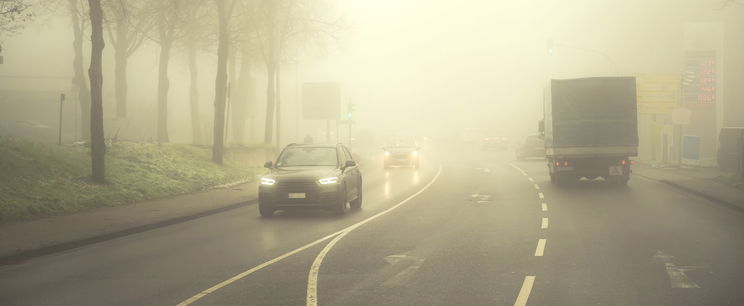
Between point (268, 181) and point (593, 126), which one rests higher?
point (593, 126)

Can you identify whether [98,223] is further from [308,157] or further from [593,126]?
→ [593,126]

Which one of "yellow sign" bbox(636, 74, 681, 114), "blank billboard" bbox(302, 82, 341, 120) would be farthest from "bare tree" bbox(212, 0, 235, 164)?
"yellow sign" bbox(636, 74, 681, 114)

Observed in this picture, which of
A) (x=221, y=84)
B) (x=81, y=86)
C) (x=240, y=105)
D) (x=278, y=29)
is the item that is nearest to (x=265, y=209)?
(x=221, y=84)

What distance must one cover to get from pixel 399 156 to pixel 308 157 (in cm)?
2303

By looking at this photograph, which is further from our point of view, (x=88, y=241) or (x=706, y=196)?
(x=706, y=196)

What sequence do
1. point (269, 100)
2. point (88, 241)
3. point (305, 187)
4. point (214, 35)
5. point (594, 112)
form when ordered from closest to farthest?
point (88, 241) < point (305, 187) < point (594, 112) < point (269, 100) < point (214, 35)

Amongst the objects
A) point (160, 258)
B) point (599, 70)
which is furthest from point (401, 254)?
point (599, 70)

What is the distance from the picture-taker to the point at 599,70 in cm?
8975

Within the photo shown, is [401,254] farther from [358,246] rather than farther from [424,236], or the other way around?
[424,236]

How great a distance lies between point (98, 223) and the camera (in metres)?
14.8

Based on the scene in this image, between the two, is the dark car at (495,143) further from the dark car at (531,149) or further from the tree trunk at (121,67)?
the tree trunk at (121,67)

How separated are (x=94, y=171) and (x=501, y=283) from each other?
14299mm

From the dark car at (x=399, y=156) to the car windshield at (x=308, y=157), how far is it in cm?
2257

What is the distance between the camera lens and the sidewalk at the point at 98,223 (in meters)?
11.9
